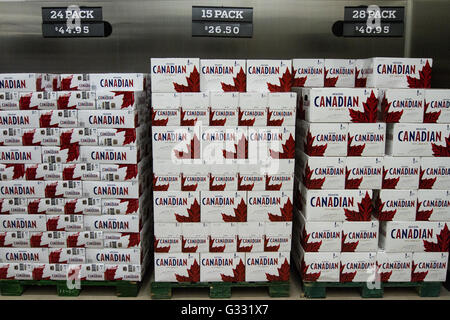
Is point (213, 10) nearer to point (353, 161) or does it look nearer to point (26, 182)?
point (353, 161)

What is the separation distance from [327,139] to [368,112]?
20.6 inches

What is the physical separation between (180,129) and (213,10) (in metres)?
1.53

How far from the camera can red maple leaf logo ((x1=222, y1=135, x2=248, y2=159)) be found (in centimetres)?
423

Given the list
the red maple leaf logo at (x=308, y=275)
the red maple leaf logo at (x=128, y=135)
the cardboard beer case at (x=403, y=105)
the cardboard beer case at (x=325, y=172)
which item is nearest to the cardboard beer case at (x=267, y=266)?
the red maple leaf logo at (x=308, y=275)

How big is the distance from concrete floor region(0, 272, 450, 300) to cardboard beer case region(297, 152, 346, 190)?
1.29m

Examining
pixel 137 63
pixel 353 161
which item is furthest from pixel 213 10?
pixel 353 161

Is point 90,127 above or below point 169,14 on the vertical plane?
below

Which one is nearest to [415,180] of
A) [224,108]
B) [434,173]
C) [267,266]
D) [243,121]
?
[434,173]

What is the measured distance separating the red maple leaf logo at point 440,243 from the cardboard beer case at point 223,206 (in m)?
2.07

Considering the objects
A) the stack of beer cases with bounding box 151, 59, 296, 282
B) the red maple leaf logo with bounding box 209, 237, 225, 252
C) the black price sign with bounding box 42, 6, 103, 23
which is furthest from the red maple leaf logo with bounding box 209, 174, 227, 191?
the black price sign with bounding box 42, 6, 103, 23

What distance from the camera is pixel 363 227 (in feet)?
14.3

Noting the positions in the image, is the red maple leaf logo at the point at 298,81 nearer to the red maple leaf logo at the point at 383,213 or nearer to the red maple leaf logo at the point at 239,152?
the red maple leaf logo at the point at 239,152

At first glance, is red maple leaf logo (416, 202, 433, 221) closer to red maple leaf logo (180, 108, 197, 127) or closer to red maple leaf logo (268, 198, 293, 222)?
red maple leaf logo (268, 198, 293, 222)

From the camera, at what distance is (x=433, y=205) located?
14.3 feet
